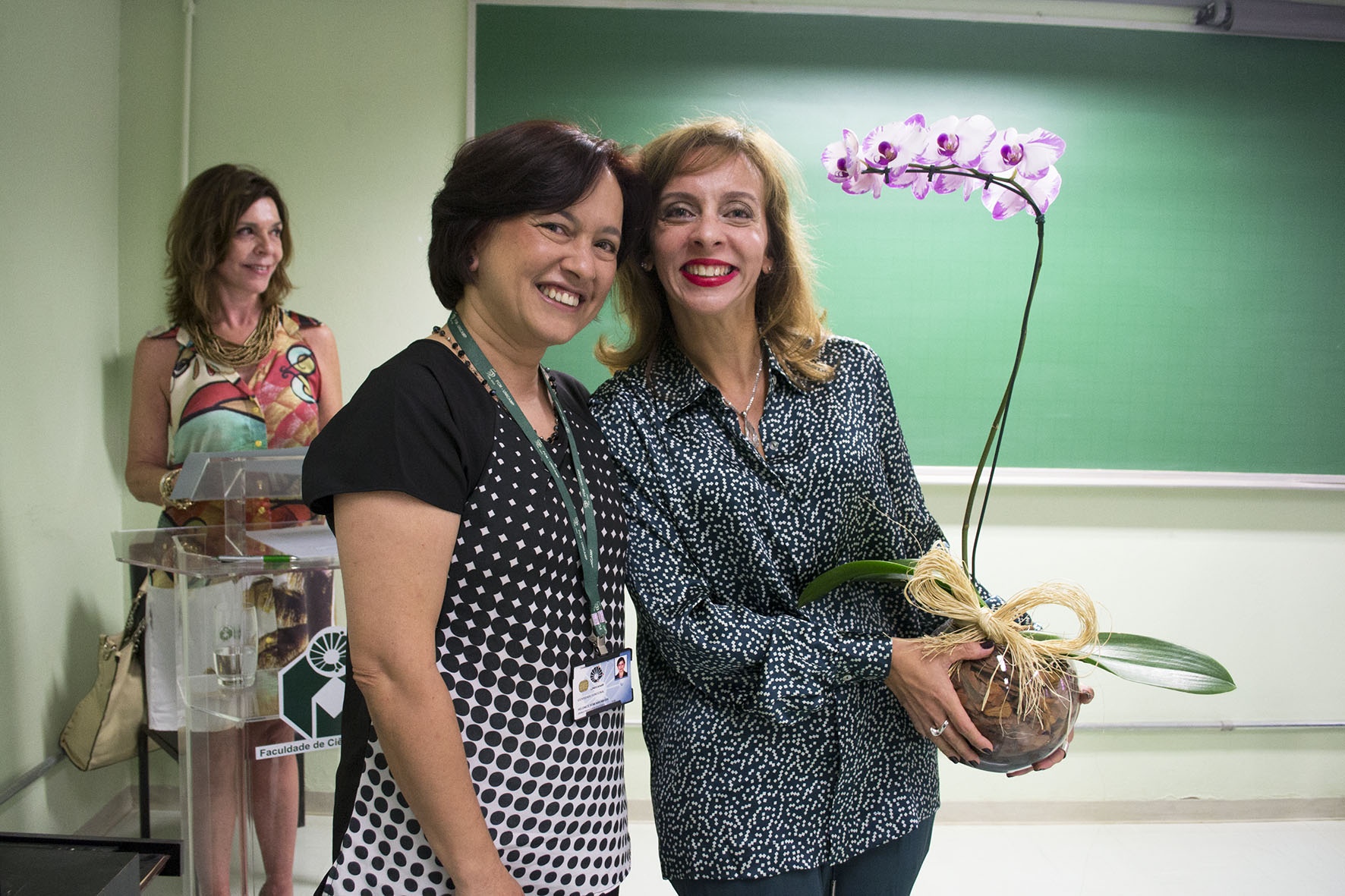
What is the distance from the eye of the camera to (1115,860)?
289 centimetres

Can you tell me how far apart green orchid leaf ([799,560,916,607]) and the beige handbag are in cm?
199

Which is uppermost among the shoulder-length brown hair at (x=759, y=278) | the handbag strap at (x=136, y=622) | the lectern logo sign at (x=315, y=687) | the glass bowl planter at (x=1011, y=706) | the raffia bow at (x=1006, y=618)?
the shoulder-length brown hair at (x=759, y=278)

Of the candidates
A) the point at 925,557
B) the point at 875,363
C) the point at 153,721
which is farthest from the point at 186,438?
the point at 925,557

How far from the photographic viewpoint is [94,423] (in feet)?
9.17

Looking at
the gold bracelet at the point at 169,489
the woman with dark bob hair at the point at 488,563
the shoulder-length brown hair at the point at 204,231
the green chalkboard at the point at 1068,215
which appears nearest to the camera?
the woman with dark bob hair at the point at 488,563

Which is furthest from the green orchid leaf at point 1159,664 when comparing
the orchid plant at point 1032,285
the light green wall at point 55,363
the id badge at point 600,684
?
the light green wall at point 55,363

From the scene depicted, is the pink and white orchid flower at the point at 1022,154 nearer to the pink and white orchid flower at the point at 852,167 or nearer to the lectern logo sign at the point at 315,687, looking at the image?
the pink and white orchid flower at the point at 852,167

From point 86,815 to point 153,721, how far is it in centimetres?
77

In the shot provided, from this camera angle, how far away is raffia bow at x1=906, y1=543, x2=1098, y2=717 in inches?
43.3

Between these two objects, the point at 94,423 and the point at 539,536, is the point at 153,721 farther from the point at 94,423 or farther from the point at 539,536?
the point at 539,536

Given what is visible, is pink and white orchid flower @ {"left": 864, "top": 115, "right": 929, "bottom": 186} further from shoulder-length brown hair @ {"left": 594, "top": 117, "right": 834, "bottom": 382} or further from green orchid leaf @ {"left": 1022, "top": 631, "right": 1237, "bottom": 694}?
green orchid leaf @ {"left": 1022, "top": 631, "right": 1237, "bottom": 694}

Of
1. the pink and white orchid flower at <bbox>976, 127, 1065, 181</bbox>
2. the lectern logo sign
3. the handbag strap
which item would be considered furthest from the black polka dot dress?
the handbag strap

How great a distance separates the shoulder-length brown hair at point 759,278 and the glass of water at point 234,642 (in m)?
0.75

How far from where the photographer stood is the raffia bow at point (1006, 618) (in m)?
1.10
